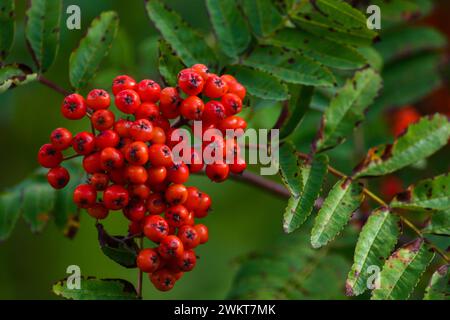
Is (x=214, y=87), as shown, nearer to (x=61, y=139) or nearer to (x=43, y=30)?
(x=61, y=139)

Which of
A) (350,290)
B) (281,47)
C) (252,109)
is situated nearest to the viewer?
(350,290)

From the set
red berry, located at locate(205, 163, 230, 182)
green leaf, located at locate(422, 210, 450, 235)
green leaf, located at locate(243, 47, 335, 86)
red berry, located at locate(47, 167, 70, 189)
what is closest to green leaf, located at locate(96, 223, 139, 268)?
red berry, located at locate(47, 167, 70, 189)

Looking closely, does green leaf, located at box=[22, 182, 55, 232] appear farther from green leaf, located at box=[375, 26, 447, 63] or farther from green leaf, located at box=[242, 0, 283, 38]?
green leaf, located at box=[375, 26, 447, 63]

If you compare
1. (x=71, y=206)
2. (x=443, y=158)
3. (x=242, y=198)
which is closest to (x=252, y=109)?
(x=71, y=206)

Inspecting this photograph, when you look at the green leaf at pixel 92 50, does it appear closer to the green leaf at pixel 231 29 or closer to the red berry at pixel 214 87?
the green leaf at pixel 231 29
